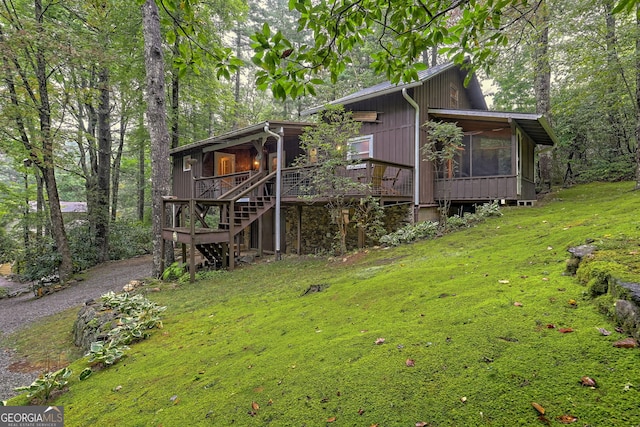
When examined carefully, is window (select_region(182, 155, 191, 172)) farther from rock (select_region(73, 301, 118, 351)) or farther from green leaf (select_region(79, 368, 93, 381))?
green leaf (select_region(79, 368, 93, 381))

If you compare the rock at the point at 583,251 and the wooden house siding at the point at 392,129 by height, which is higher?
the wooden house siding at the point at 392,129

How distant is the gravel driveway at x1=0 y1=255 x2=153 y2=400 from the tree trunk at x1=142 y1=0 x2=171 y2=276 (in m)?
2.30

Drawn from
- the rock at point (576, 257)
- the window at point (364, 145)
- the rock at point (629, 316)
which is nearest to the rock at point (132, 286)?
the window at point (364, 145)

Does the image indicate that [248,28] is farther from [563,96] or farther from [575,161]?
[575,161]

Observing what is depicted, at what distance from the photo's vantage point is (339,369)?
2.44m

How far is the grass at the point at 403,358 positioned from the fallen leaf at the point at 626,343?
4 cm

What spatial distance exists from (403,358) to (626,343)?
53.7 inches

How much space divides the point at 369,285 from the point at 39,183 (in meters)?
18.8

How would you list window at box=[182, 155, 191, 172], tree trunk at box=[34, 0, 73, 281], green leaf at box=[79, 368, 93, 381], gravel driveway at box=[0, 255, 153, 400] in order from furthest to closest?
window at box=[182, 155, 191, 172]
tree trunk at box=[34, 0, 73, 281]
gravel driveway at box=[0, 255, 153, 400]
green leaf at box=[79, 368, 93, 381]

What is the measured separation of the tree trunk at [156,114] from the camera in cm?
941

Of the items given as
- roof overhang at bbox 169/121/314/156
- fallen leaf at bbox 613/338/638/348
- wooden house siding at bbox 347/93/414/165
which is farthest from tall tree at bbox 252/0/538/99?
wooden house siding at bbox 347/93/414/165

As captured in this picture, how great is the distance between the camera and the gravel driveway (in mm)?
4836

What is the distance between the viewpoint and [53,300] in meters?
9.88

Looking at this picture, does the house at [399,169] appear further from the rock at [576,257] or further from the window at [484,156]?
the rock at [576,257]
